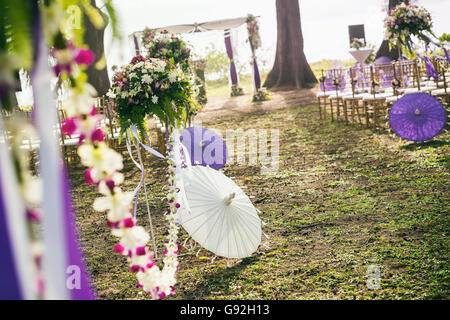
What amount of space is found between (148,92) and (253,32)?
14.1 meters

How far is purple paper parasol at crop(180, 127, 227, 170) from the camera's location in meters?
6.10

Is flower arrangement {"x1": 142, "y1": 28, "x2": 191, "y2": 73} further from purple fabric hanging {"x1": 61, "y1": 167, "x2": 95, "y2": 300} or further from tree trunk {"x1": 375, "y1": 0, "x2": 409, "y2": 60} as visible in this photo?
tree trunk {"x1": 375, "y1": 0, "x2": 409, "y2": 60}

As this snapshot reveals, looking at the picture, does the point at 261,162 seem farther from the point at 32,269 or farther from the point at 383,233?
the point at 32,269

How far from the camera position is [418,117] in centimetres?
704

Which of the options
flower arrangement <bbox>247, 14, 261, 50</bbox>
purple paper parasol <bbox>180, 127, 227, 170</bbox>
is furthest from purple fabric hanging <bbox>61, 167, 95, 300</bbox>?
flower arrangement <bbox>247, 14, 261, 50</bbox>

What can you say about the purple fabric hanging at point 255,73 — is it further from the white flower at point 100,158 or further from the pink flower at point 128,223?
the white flower at point 100,158

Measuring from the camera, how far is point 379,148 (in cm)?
747

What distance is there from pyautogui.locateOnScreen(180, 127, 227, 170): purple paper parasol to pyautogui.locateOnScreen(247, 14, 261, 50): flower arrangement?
11.8m


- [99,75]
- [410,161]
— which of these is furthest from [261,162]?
[99,75]

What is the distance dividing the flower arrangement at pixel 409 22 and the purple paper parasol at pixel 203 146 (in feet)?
15.3

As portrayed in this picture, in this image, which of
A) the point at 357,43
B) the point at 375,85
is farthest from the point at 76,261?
the point at 357,43

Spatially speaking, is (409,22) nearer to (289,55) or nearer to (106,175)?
(106,175)

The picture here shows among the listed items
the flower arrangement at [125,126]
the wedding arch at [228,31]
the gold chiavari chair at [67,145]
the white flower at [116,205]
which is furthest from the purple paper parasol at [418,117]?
the wedding arch at [228,31]

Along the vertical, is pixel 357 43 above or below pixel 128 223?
above
